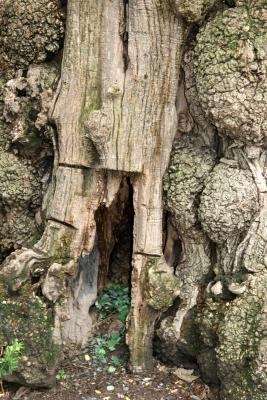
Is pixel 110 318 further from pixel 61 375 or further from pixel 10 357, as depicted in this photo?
pixel 10 357

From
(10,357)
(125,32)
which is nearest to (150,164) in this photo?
(125,32)

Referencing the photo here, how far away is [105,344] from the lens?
12.5 ft

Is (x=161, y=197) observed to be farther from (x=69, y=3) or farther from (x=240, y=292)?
(x=69, y=3)

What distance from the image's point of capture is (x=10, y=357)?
3.18 meters

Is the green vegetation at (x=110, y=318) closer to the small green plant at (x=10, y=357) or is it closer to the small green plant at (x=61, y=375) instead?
the small green plant at (x=61, y=375)

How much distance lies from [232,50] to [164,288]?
138 centimetres

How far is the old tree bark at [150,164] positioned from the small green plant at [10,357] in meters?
0.07

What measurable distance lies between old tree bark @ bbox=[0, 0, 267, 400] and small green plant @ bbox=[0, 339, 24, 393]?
0.07m

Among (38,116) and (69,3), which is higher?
(69,3)

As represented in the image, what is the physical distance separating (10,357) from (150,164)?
4.29 ft

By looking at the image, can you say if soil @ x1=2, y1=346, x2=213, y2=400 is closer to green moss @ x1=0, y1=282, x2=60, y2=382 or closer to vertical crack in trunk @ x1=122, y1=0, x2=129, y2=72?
green moss @ x1=0, y1=282, x2=60, y2=382

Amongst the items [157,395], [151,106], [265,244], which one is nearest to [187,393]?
[157,395]

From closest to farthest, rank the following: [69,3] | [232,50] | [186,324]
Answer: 1. [232,50]
2. [69,3]
3. [186,324]

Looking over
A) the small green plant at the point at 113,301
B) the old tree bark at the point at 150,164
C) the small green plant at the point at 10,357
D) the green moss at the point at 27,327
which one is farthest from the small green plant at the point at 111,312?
the small green plant at the point at 10,357
